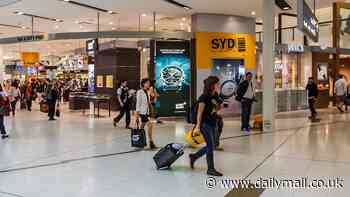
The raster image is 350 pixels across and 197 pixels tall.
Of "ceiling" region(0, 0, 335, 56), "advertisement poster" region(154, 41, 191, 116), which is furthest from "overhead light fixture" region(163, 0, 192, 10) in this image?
"advertisement poster" region(154, 41, 191, 116)

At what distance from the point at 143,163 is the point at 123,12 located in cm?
825

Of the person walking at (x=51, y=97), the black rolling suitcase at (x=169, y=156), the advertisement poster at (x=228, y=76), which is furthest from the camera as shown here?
the advertisement poster at (x=228, y=76)

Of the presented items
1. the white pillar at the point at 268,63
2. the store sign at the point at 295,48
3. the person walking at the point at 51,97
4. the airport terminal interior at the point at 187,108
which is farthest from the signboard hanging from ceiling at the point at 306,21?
the person walking at the point at 51,97

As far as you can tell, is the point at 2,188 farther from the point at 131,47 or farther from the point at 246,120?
the point at 131,47

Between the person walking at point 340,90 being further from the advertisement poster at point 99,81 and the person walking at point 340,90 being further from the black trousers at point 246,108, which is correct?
the advertisement poster at point 99,81

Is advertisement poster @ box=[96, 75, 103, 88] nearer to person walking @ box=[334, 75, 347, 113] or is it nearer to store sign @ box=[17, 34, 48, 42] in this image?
store sign @ box=[17, 34, 48, 42]

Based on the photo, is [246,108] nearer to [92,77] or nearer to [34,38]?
[34,38]

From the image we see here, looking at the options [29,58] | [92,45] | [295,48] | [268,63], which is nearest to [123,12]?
[92,45]

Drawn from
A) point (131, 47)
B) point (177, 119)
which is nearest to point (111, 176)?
point (177, 119)

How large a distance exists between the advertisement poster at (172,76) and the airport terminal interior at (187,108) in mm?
37

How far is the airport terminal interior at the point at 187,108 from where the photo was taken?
5348 mm

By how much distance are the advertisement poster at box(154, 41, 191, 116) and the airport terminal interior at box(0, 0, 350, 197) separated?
0.04 metres

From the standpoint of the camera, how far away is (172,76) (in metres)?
13.4

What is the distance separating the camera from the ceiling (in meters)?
11.7
